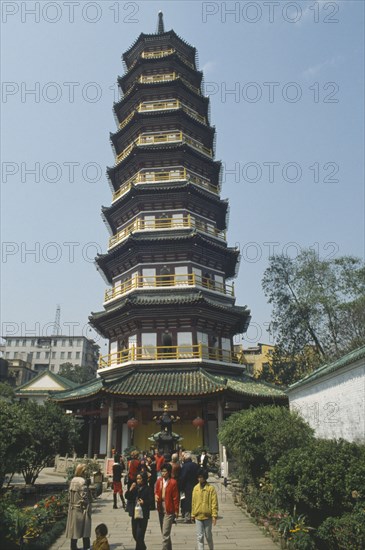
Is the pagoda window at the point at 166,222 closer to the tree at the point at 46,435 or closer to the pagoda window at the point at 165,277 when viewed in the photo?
the pagoda window at the point at 165,277

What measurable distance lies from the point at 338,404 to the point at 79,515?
7.84 meters

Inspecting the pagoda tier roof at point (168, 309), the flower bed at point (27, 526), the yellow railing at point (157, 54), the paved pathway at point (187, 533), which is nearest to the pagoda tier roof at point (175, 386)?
the pagoda tier roof at point (168, 309)

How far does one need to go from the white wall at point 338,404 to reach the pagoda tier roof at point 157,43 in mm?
27598

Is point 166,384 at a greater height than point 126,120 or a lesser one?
lesser

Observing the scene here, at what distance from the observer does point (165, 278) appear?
24188mm

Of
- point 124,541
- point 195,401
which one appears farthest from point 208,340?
point 124,541

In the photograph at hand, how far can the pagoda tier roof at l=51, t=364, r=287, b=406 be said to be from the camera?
1905 cm

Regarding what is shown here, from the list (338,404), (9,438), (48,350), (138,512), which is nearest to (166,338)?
(338,404)

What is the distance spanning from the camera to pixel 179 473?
9492 mm

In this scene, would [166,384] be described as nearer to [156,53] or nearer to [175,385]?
[175,385]

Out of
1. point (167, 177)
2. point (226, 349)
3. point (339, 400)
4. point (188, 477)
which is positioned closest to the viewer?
point (188, 477)

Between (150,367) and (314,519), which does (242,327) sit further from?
(314,519)

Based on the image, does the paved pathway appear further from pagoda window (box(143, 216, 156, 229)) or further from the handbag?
pagoda window (box(143, 216, 156, 229))

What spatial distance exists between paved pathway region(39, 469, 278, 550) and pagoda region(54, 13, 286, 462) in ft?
25.5
